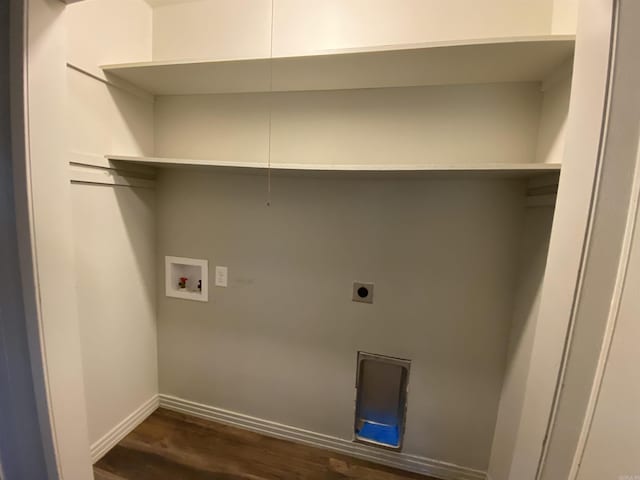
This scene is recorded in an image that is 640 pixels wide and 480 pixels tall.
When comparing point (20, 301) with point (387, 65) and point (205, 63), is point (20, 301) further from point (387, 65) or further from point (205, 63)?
point (387, 65)

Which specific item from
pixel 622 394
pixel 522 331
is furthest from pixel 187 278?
pixel 622 394

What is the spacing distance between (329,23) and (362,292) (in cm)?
150

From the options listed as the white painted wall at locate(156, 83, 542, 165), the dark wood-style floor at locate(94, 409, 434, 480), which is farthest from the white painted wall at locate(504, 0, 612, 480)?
the dark wood-style floor at locate(94, 409, 434, 480)

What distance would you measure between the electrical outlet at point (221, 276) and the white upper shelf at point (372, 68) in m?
1.12

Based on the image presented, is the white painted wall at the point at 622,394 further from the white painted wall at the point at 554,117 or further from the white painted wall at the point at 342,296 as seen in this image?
the white painted wall at the point at 342,296

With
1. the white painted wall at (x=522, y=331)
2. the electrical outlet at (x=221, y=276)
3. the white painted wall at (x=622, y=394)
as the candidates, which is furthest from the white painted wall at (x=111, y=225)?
the white painted wall at (x=522, y=331)

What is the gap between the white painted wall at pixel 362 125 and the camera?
56.6 inches

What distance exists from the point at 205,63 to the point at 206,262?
1.16 m

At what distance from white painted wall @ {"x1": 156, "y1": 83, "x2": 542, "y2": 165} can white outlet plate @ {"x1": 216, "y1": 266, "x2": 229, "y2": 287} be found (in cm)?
73

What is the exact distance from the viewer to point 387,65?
1316mm

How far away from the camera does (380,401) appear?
1.82 meters

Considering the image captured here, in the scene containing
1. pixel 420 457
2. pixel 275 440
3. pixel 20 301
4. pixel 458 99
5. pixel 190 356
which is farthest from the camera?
pixel 190 356

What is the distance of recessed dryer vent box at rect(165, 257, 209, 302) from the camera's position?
194cm

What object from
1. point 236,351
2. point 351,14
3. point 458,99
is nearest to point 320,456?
point 236,351
